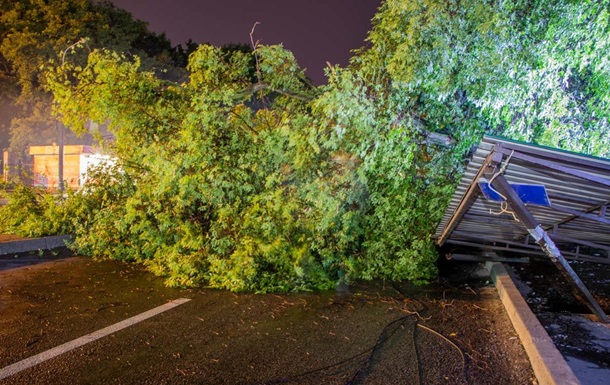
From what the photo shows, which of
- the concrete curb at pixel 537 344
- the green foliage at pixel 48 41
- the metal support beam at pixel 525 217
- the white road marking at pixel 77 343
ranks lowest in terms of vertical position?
the white road marking at pixel 77 343

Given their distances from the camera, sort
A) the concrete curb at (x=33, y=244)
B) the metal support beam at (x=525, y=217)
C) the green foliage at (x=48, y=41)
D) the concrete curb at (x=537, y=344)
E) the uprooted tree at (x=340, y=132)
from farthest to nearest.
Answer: the green foliage at (x=48, y=41) → the concrete curb at (x=33, y=244) → the uprooted tree at (x=340, y=132) → the metal support beam at (x=525, y=217) → the concrete curb at (x=537, y=344)

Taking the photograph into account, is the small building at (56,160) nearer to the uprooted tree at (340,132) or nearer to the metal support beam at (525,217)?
the uprooted tree at (340,132)

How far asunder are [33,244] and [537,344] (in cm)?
1013

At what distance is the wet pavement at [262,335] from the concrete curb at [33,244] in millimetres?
2644

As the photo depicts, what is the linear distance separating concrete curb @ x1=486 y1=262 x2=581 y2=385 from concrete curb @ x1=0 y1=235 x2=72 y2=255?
9124 mm

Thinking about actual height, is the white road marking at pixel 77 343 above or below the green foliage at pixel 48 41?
below

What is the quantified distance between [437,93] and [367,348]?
14.3 ft

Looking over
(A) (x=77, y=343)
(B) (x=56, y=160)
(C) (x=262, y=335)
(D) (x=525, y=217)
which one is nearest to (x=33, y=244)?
(A) (x=77, y=343)

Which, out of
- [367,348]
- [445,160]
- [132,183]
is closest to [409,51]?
[445,160]

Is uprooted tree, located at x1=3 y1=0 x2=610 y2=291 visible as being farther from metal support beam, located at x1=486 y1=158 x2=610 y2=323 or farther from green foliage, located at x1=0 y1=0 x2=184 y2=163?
green foliage, located at x1=0 y1=0 x2=184 y2=163

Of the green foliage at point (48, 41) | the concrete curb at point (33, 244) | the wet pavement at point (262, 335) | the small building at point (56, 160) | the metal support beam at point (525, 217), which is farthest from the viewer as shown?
the small building at point (56, 160)

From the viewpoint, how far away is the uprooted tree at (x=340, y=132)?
6.57 m

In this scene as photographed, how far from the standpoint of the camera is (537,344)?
419cm

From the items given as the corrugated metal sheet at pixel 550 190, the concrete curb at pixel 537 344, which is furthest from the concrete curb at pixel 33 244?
the concrete curb at pixel 537 344
